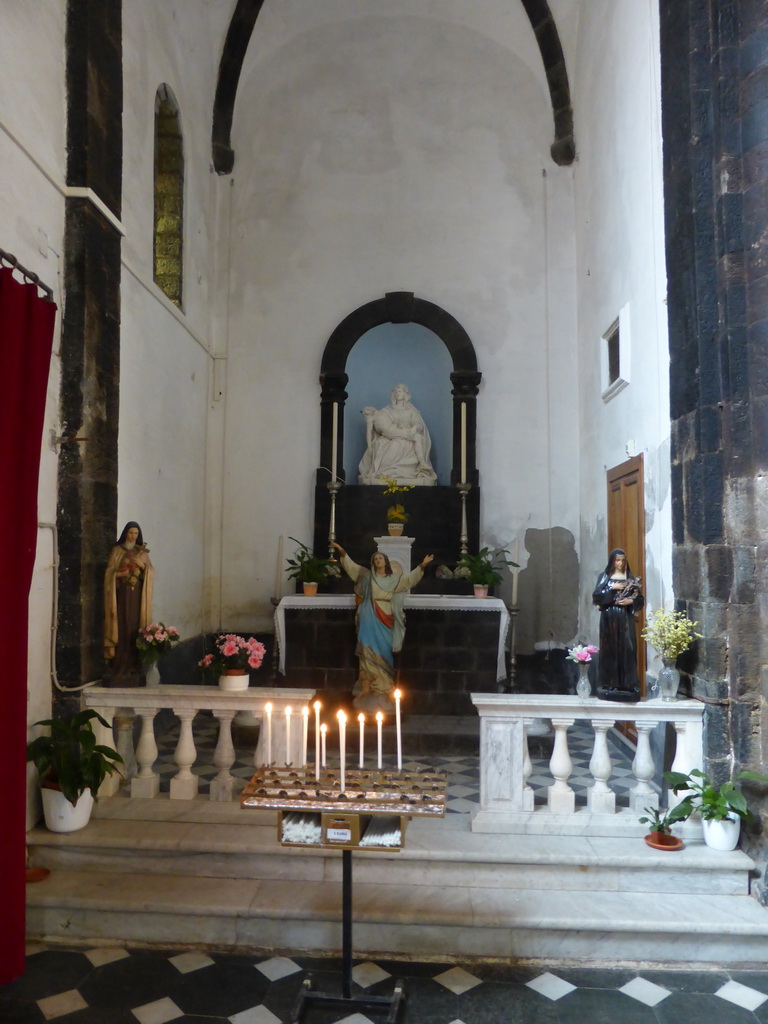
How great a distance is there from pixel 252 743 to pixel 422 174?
25.9 ft

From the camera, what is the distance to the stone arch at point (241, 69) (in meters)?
10.3

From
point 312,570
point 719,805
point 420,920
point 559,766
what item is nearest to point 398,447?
point 312,570

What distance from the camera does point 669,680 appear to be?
5059mm

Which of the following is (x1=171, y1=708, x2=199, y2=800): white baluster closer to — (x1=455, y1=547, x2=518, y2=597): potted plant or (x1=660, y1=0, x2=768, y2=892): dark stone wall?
(x1=660, y1=0, x2=768, y2=892): dark stone wall

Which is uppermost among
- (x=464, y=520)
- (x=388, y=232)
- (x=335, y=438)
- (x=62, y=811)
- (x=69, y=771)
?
(x=388, y=232)

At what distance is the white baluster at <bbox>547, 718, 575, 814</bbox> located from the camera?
4848mm

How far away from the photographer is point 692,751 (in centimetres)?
494

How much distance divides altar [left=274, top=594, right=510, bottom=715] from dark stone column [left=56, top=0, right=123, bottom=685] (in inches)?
111

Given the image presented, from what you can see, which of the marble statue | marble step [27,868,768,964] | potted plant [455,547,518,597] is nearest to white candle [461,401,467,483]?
the marble statue

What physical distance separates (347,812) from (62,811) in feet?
7.61

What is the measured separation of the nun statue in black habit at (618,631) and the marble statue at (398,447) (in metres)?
5.17

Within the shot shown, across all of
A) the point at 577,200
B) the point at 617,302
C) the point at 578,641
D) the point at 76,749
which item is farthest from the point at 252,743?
the point at 577,200

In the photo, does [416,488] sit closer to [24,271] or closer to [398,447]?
[398,447]

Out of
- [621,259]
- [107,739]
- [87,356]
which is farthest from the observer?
[621,259]
